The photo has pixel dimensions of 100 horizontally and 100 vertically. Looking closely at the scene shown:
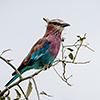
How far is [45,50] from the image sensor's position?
254cm

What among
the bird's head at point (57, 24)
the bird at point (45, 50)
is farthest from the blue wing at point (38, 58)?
the bird's head at point (57, 24)

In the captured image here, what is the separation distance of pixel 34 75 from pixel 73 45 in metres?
0.40

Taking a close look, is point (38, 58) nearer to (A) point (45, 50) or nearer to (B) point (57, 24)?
(A) point (45, 50)

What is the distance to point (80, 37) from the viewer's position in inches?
63.9

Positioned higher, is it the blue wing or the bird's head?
the bird's head

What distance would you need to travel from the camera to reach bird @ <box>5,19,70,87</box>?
7.76 feet

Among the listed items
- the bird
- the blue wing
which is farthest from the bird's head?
the blue wing

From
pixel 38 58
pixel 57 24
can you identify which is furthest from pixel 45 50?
pixel 57 24

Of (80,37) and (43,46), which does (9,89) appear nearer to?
(80,37)

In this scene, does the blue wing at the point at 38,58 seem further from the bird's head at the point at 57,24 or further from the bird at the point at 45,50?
the bird's head at the point at 57,24

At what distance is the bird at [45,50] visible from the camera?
2.37 metres

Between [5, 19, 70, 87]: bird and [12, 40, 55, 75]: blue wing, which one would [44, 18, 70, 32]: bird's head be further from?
[12, 40, 55, 75]: blue wing

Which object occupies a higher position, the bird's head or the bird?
the bird's head

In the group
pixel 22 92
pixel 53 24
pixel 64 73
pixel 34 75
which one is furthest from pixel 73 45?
pixel 53 24
